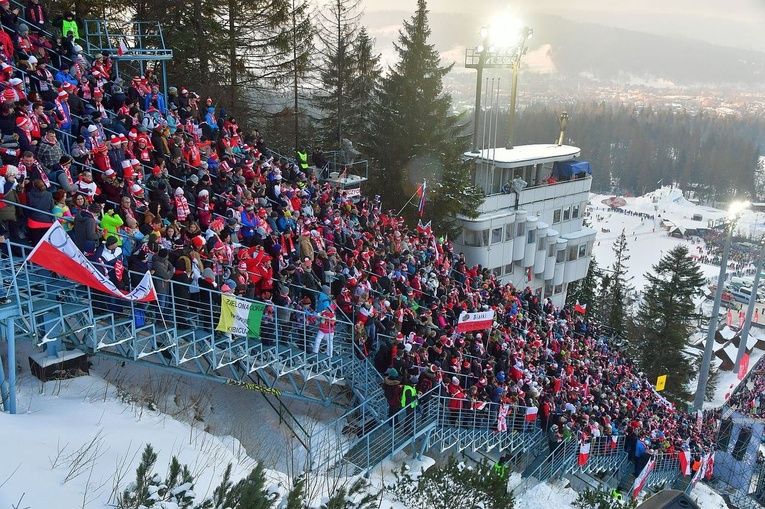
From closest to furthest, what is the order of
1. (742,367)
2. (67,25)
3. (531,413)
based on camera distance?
(67,25)
(531,413)
(742,367)

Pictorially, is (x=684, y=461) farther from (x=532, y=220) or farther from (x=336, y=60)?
(x=336, y=60)

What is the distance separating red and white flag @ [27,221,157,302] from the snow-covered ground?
6.40 ft

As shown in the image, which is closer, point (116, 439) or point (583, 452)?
point (116, 439)

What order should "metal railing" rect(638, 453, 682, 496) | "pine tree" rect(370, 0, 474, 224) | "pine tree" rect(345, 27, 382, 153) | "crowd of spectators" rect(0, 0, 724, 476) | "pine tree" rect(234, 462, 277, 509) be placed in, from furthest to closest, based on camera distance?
"pine tree" rect(345, 27, 382, 153) < "pine tree" rect(370, 0, 474, 224) < "metal railing" rect(638, 453, 682, 496) < "crowd of spectators" rect(0, 0, 724, 476) < "pine tree" rect(234, 462, 277, 509)

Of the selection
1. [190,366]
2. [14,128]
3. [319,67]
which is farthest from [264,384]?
[319,67]

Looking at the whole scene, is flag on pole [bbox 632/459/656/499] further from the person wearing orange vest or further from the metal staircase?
the person wearing orange vest

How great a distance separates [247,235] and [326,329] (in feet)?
9.77

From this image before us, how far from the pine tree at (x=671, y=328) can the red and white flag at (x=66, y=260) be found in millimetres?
35187

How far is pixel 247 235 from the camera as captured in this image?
41.9 feet

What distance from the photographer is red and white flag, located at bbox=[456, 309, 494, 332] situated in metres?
15.2

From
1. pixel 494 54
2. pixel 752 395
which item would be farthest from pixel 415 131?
pixel 752 395

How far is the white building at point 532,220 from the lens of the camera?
27.8 meters

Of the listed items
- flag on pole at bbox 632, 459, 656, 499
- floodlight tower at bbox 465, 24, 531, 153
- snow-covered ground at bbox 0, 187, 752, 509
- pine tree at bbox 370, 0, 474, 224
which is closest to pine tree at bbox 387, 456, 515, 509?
snow-covered ground at bbox 0, 187, 752, 509

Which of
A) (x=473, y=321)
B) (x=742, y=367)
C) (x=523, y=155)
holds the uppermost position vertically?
(x=523, y=155)
